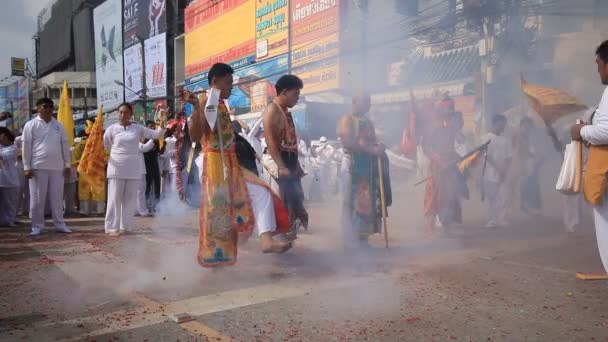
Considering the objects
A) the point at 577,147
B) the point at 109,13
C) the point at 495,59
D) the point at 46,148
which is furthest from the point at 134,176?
the point at 109,13

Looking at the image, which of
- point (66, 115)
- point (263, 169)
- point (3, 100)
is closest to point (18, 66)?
point (3, 100)

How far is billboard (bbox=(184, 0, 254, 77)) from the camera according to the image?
990 inches

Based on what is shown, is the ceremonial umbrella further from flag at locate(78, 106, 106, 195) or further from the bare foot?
flag at locate(78, 106, 106, 195)

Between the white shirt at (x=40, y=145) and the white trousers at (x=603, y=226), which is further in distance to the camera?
the white shirt at (x=40, y=145)

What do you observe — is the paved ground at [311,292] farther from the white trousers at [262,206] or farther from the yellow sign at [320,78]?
the yellow sign at [320,78]

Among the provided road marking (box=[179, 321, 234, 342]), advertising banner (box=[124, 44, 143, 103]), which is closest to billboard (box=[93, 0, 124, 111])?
advertising banner (box=[124, 44, 143, 103])

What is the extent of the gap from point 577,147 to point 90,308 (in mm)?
3409

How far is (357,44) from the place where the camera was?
692cm

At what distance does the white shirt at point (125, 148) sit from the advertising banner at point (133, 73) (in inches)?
1172

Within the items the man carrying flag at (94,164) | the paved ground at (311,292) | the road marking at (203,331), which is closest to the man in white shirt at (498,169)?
the paved ground at (311,292)

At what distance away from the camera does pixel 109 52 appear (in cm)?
4059

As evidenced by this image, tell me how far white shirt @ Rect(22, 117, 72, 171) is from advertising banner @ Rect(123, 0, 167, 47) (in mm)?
28263

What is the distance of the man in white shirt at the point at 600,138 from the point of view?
3.30 m

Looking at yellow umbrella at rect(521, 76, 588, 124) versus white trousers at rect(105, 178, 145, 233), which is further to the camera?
white trousers at rect(105, 178, 145, 233)
